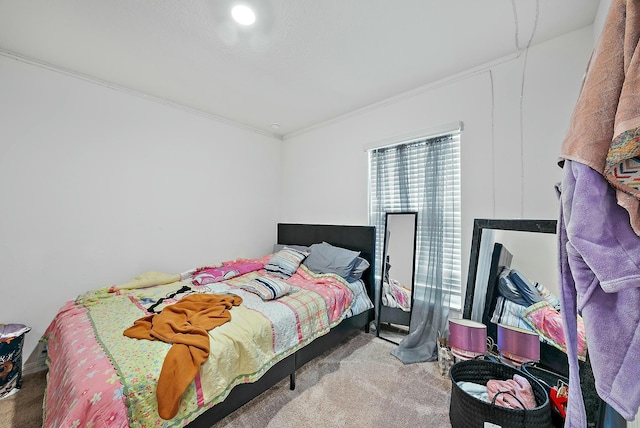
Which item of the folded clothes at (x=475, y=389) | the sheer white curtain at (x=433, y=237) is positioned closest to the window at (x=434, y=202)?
the sheer white curtain at (x=433, y=237)

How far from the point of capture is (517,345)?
1680mm

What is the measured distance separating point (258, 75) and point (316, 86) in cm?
58

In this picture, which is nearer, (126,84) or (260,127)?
(126,84)

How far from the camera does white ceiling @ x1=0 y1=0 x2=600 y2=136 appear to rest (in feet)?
5.32

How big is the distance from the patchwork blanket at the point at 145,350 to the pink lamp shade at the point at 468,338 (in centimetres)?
96

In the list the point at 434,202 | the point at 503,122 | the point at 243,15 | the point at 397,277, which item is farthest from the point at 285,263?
the point at 503,122

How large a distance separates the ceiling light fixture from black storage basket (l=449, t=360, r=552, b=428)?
2.50 m

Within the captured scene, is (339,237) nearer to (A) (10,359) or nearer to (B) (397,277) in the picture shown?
(B) (397,277)

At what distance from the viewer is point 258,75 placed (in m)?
2.38

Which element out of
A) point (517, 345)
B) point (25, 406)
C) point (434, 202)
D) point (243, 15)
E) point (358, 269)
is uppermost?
point (243, 15)

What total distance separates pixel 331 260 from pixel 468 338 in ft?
4.82

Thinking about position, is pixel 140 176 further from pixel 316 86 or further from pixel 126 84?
pixel 316 86

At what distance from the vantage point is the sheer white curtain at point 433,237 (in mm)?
2381

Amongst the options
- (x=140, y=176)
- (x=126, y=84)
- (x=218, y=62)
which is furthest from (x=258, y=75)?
(x=140, y=176)
